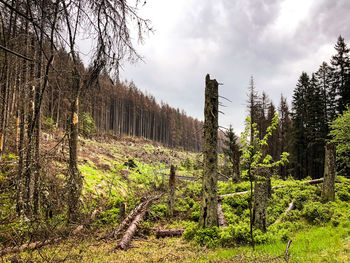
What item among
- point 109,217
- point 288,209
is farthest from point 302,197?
point 109,217

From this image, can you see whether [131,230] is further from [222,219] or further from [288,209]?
[288,209]

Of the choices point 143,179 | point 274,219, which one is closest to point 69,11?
point 274,219

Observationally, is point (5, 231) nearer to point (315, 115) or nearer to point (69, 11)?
point (69, 11)

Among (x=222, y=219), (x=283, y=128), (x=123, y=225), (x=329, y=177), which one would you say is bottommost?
(x=123, y=225)

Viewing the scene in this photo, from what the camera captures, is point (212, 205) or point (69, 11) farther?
point (212, 205)

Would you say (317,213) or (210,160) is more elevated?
(210,160)

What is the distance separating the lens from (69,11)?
9.51 feet

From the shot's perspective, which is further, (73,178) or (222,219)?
(222,219)

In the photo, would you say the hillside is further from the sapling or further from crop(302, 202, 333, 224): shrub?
the sapling

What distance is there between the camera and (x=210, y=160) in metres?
6.81

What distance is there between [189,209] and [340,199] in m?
8.21

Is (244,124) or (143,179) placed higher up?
(244,124)

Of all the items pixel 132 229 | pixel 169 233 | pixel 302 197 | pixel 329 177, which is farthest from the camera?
pixel 302 197

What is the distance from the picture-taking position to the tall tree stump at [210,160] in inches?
264
